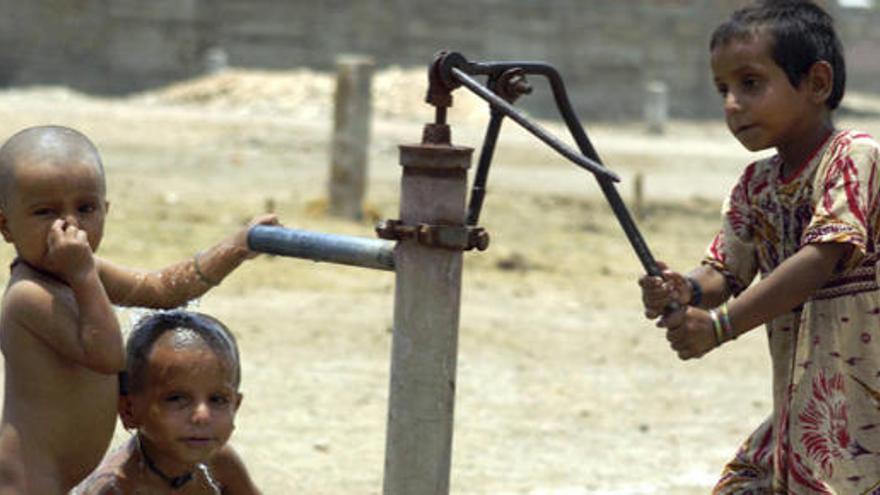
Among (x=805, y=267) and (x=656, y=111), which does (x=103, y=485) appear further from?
(x=656, y=111)

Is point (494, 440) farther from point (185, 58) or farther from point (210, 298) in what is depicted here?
point (185, 58)

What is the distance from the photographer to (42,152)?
3152mm

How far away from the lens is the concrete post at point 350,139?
39.8 ft

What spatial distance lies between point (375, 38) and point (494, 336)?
21.6m

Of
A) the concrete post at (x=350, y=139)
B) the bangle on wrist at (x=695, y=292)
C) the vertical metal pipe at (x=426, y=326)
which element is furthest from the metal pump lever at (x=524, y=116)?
the concrete post at (x=350, y=139)

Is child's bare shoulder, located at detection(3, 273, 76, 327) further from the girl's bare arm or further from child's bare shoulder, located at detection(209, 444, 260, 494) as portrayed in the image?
the girl's bare arm

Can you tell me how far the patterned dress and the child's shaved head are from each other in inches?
52.1

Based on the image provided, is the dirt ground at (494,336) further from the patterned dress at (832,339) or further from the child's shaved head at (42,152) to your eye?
the patterned dress at (832,339)

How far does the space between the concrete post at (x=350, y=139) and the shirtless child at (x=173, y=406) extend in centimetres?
869

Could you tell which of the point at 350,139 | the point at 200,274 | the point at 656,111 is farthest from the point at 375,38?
the point at 200,274

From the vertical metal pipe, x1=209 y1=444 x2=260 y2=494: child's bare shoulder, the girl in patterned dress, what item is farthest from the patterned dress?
x1=209 y1=444 x2=260 y2=494: child's bare shoulder

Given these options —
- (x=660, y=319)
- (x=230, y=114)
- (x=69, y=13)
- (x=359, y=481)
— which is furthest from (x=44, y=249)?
(x=69, y=13)

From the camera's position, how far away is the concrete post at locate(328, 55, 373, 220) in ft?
39.8

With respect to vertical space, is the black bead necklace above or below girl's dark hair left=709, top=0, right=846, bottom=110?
below
